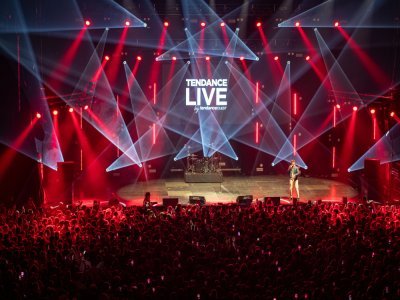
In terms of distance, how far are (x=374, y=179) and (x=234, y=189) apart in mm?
4758

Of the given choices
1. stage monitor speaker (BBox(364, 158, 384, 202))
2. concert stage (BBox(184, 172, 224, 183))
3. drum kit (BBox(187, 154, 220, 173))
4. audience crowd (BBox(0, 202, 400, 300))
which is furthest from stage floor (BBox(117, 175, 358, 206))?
audience crowd (BBox(0, 202, 400, 300))

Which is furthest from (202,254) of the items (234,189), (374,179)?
(234,189)

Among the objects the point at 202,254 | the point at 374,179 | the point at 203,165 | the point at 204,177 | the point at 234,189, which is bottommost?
the point at 202,254

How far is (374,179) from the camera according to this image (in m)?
17.5

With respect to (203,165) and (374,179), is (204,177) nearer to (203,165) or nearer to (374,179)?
(203,165)

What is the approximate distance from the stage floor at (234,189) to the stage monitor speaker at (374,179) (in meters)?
0.92

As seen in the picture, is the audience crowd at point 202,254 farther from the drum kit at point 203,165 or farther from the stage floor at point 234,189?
the drum kit at point 203,165

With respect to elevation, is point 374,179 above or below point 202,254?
above

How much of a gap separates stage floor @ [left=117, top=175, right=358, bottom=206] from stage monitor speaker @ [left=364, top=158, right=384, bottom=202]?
0.92 m

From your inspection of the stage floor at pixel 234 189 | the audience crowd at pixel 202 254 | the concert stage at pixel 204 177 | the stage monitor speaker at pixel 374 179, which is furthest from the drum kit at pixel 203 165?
the audience crowd at pixel 202 254

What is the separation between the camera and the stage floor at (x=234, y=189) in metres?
18.5

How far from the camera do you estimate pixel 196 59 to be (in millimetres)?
22281

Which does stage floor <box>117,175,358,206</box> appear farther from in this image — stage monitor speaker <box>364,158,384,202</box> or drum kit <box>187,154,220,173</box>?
stage monitor speaker <box>364,158,384,202</box>

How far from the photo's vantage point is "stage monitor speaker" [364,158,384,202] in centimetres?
1741
